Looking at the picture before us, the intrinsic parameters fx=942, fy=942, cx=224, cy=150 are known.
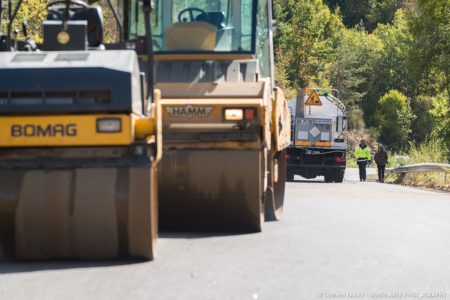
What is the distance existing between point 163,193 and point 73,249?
226 cm

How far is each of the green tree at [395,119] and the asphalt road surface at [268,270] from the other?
60452mm

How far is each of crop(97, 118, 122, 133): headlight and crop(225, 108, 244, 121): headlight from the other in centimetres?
222

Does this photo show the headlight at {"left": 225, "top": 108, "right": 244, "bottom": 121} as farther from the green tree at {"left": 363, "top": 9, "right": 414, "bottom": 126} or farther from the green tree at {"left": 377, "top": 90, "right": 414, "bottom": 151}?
the green tree at {"left": 363, "top": 9, "right": 414, "bottom": 126}

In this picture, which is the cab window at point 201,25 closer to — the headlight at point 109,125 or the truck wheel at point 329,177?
the headlight at point 109,125

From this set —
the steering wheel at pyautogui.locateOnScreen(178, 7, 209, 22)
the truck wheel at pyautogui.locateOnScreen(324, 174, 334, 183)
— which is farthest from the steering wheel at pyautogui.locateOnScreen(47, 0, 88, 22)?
the truck wheel at pyautogui.locateOnScreen(324, 174, 334, 183)

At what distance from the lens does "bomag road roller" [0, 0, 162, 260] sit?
7484mm

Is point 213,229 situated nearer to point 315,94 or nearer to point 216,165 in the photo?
point 216,165

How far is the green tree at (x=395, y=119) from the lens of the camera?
231 feet

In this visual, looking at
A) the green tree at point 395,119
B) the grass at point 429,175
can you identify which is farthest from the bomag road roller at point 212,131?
the green tree at point 395,119

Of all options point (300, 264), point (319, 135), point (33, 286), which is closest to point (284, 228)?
point (300, 264)

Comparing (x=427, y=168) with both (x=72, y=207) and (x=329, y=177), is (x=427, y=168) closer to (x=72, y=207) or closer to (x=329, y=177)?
(x=329, y=177)

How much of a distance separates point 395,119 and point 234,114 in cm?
6271

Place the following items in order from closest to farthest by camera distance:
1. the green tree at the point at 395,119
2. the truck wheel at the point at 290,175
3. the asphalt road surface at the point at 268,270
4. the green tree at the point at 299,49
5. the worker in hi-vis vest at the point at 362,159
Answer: the asphalt road surface at the point at 268,270
the truck wheel at the point at 290,175
the worker in hi-vis vest at the point at 362,159
the green tree at the point at 299,49
the green tree at the point at 395,119

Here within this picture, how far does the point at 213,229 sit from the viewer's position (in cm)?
1020
